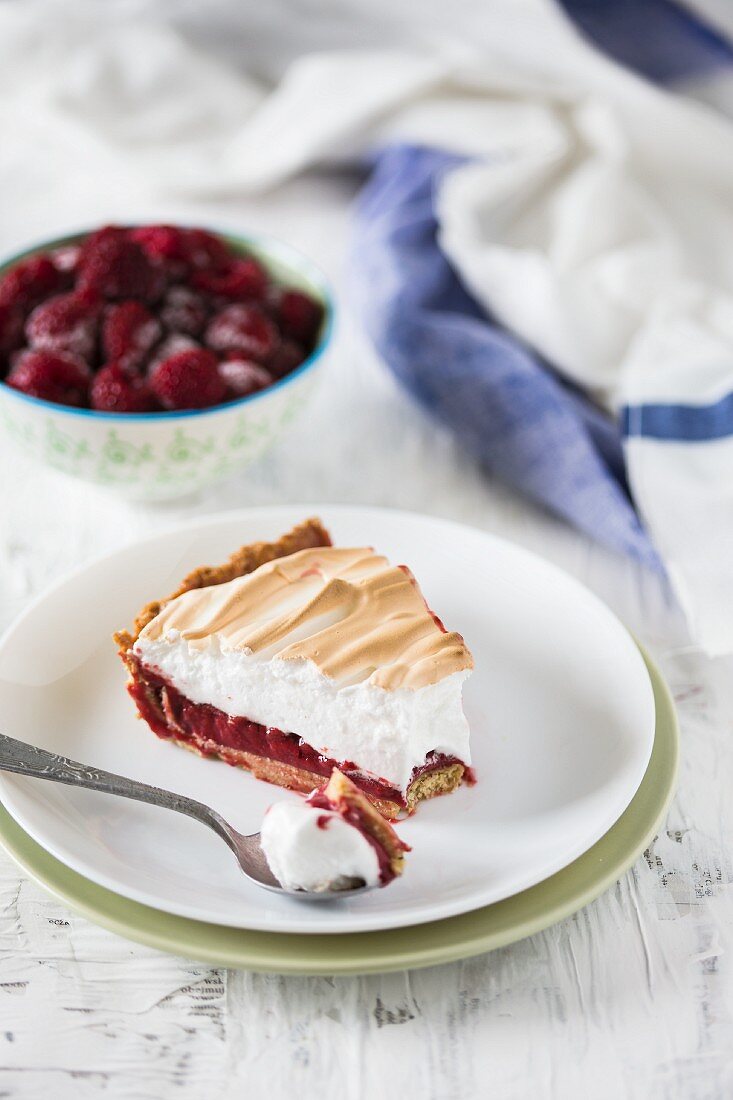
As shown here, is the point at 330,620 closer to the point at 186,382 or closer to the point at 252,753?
the point at 252,753

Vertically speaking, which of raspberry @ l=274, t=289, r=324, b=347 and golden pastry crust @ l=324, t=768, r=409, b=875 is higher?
raspberry @ l=274, t=289, r=324, b=347

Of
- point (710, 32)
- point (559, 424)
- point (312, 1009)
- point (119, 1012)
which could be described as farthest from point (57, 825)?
point (710, 32)

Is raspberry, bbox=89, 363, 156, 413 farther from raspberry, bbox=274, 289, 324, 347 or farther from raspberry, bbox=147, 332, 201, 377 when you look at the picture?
raspberry, bbox=274, 289, 324, 347

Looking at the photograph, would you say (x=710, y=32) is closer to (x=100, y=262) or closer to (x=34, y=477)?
(x=100, y=262)

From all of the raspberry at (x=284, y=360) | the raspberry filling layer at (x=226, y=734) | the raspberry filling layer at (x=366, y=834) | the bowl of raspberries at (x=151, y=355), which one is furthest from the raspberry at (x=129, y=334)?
the raspberry filling layer at (x=366, y=834)

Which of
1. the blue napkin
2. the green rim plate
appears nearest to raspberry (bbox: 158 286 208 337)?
the blue napkin

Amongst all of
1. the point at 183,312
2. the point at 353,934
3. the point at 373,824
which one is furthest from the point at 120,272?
the point at 353,934
